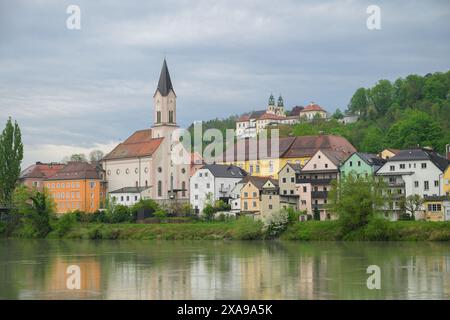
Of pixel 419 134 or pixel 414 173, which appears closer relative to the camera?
pixel 414 173

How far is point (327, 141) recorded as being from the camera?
309 ft

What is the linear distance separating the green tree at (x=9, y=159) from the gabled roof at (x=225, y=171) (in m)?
20.7

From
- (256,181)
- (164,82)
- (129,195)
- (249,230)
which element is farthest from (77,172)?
(249,230)

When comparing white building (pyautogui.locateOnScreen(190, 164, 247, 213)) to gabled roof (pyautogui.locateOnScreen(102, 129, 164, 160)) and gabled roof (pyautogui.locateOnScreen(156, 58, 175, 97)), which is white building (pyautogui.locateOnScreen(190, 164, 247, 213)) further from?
gabled roof (pyautogui.locateOnScreen(156, 58, 175, 97))

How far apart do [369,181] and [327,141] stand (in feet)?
90.7

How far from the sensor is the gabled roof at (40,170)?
Result: 116 m

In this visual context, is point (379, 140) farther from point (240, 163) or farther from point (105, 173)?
point (105, 173)

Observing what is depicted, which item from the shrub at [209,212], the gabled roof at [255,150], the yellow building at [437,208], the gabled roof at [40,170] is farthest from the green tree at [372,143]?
the gabled roof at [40,170]

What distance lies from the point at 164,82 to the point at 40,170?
23244mm

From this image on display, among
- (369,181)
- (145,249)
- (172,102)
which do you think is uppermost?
(172,102)

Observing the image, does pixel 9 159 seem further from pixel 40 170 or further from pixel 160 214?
pixel 40 170

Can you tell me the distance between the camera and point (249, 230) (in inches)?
2776

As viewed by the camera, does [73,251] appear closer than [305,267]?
No
